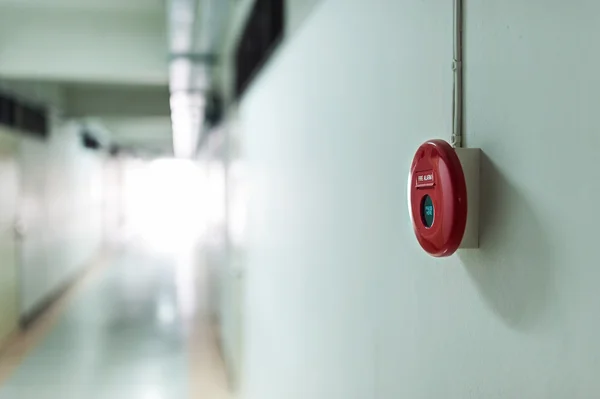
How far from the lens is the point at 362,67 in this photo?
4.50ft

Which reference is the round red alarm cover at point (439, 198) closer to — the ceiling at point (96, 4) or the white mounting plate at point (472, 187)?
the white mounting plate at point (472, 187)

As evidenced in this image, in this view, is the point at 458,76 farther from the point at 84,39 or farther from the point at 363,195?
the point at 84,39

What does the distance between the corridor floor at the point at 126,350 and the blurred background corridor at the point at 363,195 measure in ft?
0.12

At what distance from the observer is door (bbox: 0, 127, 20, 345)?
5473 millimetres

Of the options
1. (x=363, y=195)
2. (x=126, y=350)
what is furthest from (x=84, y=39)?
(x=363, y=195)

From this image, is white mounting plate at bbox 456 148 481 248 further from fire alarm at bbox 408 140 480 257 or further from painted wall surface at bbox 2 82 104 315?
painted wall surface at bbox 2 82 104 315

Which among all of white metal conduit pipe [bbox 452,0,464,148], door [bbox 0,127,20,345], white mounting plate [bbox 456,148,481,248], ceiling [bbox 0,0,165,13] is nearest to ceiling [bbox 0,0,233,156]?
ceiling [bbox 0,0,165,13]

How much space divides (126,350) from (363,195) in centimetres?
482

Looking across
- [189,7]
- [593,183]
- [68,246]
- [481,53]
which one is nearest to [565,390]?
[593,183]

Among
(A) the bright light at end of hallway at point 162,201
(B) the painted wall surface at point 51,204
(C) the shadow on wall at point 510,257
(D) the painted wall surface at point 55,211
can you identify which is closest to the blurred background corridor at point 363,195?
(C) the shadow on wall at point 510,257

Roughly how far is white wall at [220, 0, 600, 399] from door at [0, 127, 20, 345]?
4479 mm

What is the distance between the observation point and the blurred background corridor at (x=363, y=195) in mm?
675

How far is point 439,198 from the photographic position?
843 millimetres

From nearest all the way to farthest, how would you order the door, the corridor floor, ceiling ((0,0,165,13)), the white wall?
1. the white wall
2. the corridor floor
3. ceiling ((0,0,165,13))
4. the door
